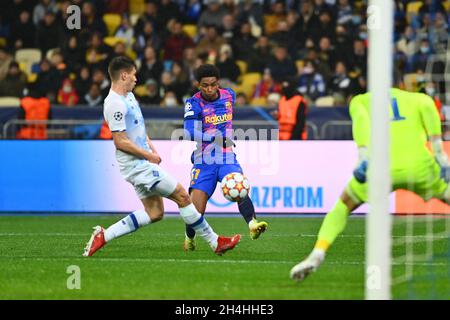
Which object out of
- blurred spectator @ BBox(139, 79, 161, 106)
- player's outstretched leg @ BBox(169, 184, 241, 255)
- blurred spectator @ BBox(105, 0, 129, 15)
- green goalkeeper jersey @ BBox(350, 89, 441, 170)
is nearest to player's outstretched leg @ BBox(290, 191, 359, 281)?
green goalkeeper jersey @ BBox(350, 89, 441, 170)

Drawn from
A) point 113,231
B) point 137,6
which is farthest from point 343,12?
point 113,231

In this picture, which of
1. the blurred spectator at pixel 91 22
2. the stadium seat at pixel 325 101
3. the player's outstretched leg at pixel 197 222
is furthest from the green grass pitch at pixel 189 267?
the blurred spectator at pixel 91 22

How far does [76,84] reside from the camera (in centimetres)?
2177

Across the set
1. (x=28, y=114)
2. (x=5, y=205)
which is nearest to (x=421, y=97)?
(x=5, y=205)

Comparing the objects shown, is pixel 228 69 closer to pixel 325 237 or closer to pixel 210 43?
pixel 210 43

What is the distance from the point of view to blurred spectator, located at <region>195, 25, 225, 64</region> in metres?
22.5

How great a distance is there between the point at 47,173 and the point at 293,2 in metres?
8.46

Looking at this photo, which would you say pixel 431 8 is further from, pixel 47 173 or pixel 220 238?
pixel 220 238

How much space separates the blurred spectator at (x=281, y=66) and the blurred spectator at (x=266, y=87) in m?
0.13

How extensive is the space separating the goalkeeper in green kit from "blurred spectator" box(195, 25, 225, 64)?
13079mm

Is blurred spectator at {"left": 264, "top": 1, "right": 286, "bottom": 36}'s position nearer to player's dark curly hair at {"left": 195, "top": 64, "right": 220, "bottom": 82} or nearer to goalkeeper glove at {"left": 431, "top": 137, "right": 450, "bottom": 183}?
player's dark curly hair at {"left": 195, "top": 64, "right": 220, "bottom": 82}

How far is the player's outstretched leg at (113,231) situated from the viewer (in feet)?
36.3
